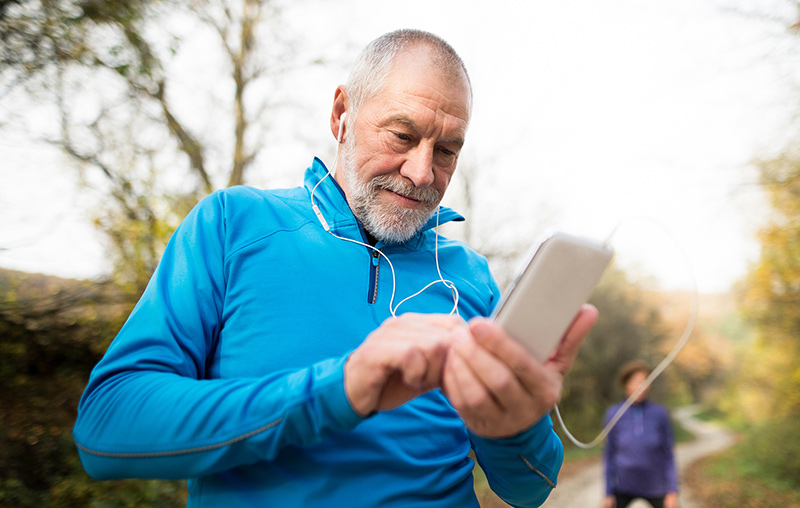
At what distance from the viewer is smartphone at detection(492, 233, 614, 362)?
1.01 m

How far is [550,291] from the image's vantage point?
103 centimetres

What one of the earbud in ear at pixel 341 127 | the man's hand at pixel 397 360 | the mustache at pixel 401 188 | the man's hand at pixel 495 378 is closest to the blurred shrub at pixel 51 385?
the earbud in ear at pixel 341 127

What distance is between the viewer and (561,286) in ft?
3.41

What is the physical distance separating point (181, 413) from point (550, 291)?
808mm

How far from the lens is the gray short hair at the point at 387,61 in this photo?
1.75m

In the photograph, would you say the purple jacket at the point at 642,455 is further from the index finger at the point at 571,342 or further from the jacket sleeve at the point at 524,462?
the index finger at the point at 571,342

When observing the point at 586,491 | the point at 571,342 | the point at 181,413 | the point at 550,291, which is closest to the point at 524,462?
the point at 571,342

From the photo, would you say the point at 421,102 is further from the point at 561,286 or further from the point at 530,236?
the point at 530,236

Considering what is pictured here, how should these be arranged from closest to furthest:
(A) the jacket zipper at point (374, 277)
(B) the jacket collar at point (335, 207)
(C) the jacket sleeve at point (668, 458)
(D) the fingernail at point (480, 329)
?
(D) the fingernail at point (480, 329) < (A) the jacket zipper at point (374, 277) < (B) the jacket collar at point (335, 207) < (C) the jacket sleeve at point (668, 458)

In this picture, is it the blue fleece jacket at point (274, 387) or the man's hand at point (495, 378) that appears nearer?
the man's hand at point (495, 378)

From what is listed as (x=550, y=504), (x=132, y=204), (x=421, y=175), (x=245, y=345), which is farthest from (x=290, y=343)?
(x=550, y=504)

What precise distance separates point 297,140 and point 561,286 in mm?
8993

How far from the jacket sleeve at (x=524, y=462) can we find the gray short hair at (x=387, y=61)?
3.75 feet

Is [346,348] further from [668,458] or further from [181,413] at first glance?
[668,458]
